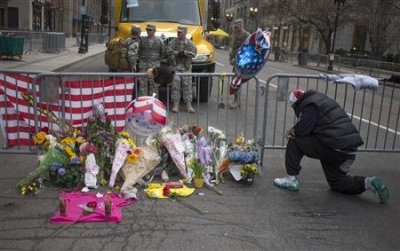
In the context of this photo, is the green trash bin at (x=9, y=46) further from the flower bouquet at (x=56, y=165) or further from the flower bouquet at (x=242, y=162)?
the flower bouquet at (x=242, y=162)

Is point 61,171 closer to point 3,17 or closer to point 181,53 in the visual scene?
point 181,53

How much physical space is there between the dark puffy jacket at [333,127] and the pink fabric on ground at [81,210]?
7.06 ft

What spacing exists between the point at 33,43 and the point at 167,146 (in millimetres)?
22916

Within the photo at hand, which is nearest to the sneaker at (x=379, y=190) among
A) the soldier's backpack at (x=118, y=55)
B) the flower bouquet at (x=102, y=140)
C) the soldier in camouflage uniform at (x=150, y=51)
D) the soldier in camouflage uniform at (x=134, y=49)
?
the flower bouquet at (x=102, y=140)

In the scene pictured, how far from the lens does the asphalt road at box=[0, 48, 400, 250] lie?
4.33m

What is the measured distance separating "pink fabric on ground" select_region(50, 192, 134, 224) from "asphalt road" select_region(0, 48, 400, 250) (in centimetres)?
8

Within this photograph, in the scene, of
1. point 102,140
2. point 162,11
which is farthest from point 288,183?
point 162,11

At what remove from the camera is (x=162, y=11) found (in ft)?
41.9

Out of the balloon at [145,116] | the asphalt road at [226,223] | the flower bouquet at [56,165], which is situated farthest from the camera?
the balloon at [145,116]

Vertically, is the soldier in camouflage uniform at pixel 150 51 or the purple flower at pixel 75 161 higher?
the soldier in camouflage uniform at pixel 150 51

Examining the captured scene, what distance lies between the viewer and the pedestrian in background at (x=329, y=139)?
5516 mm

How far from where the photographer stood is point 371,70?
3009 cm

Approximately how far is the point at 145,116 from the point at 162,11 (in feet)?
24.8

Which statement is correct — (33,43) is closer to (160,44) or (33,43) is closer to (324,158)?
(160,44)
